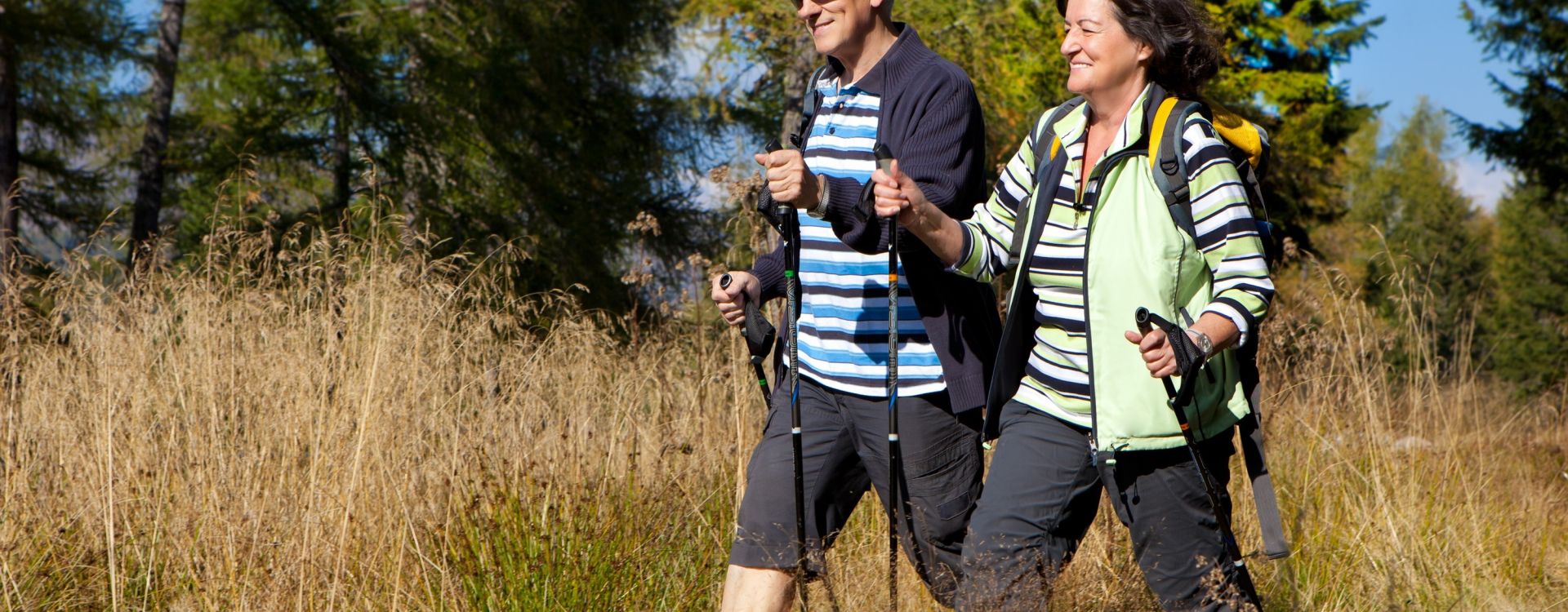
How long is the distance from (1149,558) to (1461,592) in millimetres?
2085

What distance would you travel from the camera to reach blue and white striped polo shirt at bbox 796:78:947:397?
2.64 m

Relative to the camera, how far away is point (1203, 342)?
2191mm

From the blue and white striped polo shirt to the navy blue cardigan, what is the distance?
31 millimetres

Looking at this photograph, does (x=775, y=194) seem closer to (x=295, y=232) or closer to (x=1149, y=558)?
(x=1149, y=558)

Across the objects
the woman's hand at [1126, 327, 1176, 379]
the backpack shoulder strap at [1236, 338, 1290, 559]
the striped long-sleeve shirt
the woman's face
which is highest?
the woman's face

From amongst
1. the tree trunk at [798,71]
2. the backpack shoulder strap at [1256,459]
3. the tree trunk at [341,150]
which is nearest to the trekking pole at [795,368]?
the backpack shoulder strap at [1256,459]

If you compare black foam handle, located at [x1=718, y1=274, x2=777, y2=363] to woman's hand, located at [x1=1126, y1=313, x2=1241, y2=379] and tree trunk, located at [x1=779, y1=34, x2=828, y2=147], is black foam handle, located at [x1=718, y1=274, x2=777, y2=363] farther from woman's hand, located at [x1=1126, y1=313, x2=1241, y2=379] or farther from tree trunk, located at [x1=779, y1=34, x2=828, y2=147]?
tree trunk, located at [x1=779, y1=34, x2=828, y2=147]

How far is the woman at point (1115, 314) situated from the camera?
2.29 meters

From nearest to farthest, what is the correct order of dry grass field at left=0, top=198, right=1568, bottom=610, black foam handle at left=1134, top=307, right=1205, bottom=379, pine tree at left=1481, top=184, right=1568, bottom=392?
black foam handle at left=1134, top=307, right=1205, bottom=379, dry grass field at left=0, top=198, right=1568, bottom=610, pine tree at left=1481, top=184, right=1568, bottom=392

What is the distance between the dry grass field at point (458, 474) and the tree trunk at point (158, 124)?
971cm

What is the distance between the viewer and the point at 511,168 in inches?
613

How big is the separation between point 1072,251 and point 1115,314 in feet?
0.54

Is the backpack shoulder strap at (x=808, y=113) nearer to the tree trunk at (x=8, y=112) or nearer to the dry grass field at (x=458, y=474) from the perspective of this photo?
the dry grass field at (x=458, y=474)

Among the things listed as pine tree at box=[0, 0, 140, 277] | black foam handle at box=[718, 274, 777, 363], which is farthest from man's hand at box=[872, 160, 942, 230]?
pine tree at box=[0, 0, 140, 277]
